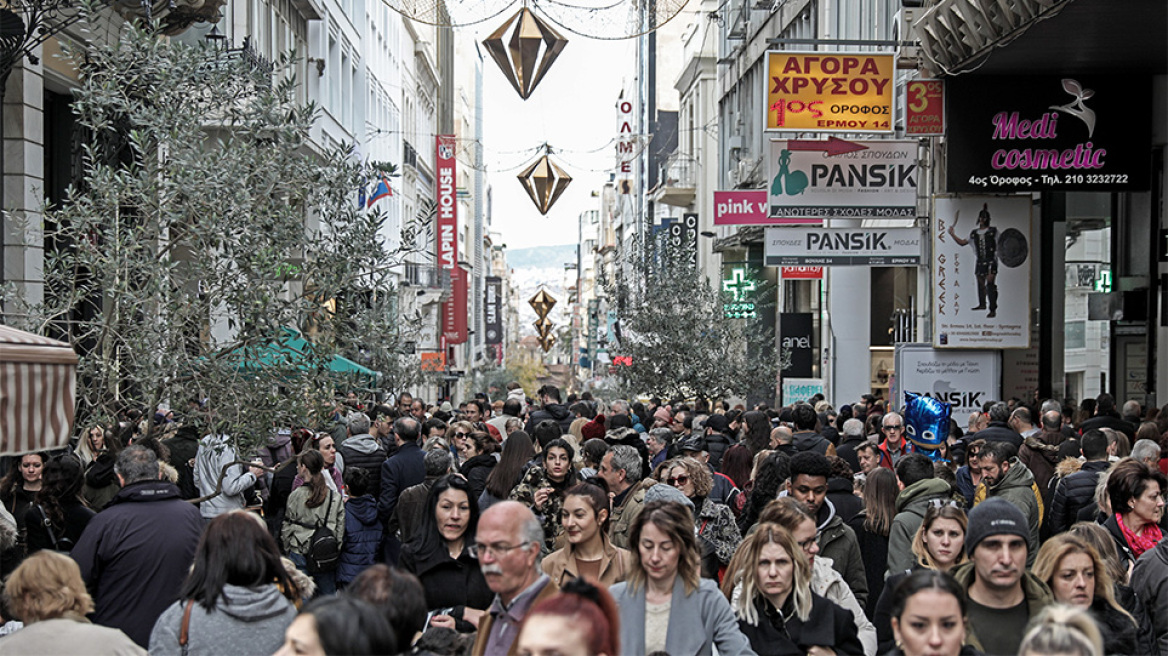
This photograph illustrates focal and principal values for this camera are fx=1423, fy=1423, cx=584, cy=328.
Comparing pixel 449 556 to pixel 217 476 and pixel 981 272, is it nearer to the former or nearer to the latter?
pixel 217 476

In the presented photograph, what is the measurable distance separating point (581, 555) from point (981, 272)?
15.0m

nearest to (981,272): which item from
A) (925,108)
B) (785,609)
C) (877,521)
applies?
(925,108)

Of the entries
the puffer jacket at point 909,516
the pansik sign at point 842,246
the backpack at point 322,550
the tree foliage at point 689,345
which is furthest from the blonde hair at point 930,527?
the tree foliage at point 689,345

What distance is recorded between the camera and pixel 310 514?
34.1ft

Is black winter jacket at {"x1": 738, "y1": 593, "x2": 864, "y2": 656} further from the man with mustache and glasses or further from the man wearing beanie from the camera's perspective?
the man with mustache and glasses

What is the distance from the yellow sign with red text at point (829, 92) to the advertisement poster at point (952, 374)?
11.4 ft

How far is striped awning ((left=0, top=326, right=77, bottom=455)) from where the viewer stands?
7168 mm

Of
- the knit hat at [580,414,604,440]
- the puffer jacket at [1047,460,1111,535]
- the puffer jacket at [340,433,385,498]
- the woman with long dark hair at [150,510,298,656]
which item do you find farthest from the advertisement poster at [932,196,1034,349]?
the woman with long dark hair at [150,510,298,656]

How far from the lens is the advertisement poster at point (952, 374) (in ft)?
68.7

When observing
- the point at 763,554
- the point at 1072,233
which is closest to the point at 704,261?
the point at 1072,233

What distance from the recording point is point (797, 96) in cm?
1989

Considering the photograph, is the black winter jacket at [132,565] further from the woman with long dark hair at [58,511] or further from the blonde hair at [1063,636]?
the blonde hair at [1063,636]

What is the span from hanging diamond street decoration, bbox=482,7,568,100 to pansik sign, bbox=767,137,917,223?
3.83 m

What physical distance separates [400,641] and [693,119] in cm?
5361
